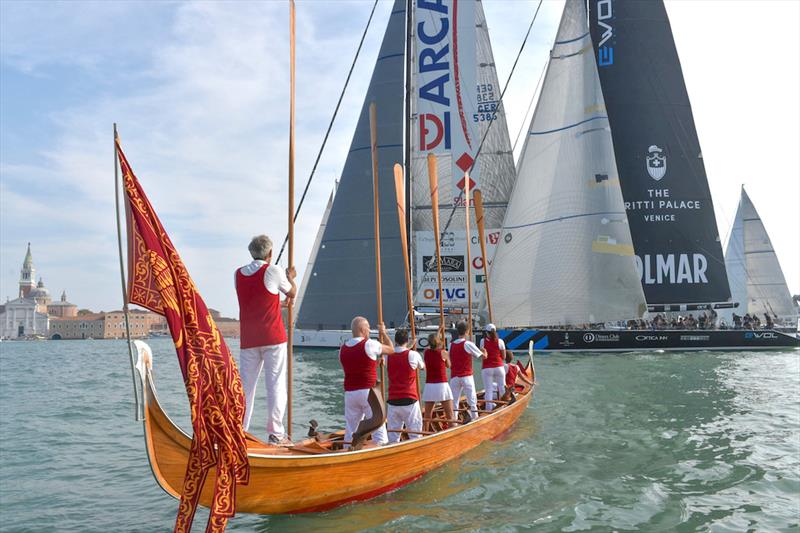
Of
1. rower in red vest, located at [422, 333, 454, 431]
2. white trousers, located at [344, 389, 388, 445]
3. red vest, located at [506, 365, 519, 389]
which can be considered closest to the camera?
white trousers, located at [344, 389, 388, 445]

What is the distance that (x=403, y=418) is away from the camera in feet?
29.0

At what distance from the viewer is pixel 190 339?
506cm

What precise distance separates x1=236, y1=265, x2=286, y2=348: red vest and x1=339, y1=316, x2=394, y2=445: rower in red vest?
1251mm

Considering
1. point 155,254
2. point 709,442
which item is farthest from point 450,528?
point 709,442

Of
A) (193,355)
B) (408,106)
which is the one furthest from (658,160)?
(193,355)

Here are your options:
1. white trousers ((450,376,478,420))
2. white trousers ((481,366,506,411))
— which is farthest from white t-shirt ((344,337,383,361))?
white trousers ((481,366,506,411))

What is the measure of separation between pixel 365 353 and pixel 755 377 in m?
18.5

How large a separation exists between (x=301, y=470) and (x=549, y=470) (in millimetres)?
4526

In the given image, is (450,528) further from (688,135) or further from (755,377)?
(688,135)

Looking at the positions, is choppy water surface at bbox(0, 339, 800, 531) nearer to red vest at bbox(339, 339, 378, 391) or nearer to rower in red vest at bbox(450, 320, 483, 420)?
rower in red vest at bbox(450, 320, 483, 420)

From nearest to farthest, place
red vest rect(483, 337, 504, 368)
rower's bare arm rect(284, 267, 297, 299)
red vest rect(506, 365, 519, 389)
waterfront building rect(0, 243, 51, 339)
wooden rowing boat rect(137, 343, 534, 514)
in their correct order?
wooden rowing boat rect(137, 343, 534, 514), rower's bare arm rect(284, 267, 297, 299), red vest rect(483, 337, 504, 368), red vest rect(506, 365, 519, 389), waterfront building rect(0, 243, 51, 339)

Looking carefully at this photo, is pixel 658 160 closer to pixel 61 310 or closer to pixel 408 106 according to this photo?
pixel 408 106

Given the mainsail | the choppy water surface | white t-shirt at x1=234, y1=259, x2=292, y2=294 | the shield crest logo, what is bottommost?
the choppy water surface

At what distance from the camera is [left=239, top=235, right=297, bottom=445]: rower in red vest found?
6.18 metres
